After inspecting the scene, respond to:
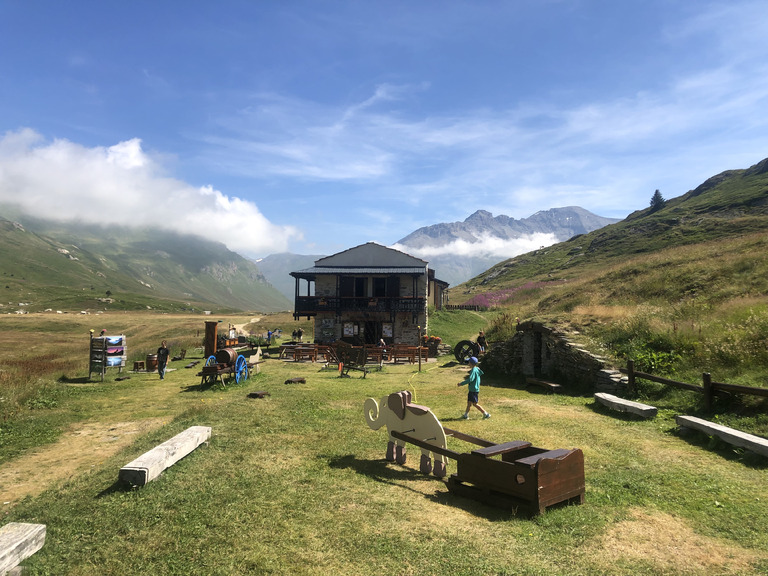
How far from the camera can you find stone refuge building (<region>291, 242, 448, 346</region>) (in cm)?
3450

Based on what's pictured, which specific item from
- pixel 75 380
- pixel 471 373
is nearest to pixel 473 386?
pixel 471 373

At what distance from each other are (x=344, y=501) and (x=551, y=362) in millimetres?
13966

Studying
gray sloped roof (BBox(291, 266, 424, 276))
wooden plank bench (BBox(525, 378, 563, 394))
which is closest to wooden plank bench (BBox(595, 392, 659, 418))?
wooden plank bench (BBox(525, 378, 563, 394))

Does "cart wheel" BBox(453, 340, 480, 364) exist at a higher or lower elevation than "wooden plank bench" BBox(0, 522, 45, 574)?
higher

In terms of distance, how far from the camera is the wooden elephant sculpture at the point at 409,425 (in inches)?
312

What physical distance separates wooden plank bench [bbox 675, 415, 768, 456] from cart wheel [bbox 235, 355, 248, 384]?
1565 cm

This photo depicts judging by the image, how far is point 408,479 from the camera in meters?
7.74

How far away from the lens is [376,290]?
120 ft

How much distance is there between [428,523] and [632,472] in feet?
14.2

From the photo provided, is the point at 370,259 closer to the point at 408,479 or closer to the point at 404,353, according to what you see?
the point at 404,353

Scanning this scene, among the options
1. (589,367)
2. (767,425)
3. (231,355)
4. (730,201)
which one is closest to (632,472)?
(767,425)

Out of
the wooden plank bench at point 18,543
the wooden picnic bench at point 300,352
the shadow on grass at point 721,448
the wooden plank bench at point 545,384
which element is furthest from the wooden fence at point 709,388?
the wooden picnic bench at point 300,352

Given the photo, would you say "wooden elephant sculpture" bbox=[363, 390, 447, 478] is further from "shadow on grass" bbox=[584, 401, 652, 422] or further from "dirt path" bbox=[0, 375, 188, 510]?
"shadow on grass" bbox=[584, 401, 652, 422]

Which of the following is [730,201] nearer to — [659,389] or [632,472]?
[659,389]
